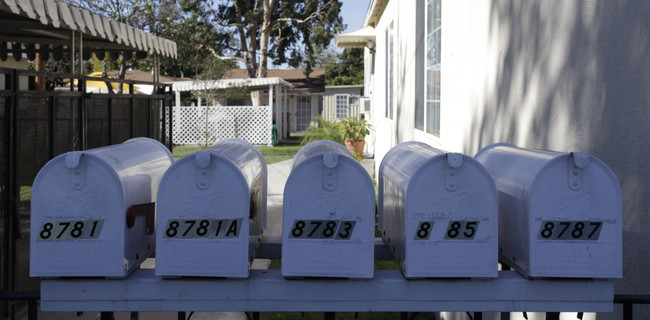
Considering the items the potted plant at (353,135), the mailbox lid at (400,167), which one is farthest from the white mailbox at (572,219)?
the potted plant at (353,135)

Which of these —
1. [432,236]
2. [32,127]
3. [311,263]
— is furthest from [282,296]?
[32,127]

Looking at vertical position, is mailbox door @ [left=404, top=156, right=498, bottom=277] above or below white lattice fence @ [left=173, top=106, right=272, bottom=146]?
below

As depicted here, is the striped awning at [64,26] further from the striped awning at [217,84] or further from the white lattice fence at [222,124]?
the striped awning at [217,84]

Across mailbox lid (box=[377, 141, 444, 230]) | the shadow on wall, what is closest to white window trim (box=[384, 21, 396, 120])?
the shadow on wall

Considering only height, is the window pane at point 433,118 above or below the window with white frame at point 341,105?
below

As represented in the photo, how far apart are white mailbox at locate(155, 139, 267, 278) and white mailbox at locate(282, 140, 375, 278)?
183 millimetres

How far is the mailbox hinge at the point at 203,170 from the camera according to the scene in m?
2.38

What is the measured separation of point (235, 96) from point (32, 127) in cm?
2253

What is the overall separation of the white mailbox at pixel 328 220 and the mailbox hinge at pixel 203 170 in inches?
12.3

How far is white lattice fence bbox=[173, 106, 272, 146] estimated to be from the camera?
25.5 meters

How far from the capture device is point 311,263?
2.39 metres

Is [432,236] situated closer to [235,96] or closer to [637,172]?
[637,172]

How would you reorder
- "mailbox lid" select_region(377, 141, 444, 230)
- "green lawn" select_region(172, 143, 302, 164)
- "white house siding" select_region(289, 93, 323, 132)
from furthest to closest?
"white house siding" select_region(289, 93, 323, 132) → "green lawn" select_region(172, 143, 302, 164) → "mailbox lid" select_region(377, 141, 444, 230)

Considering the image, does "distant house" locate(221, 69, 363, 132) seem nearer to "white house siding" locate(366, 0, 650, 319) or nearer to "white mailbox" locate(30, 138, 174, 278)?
"white house siding" locate(366, 0, 650, 319)
